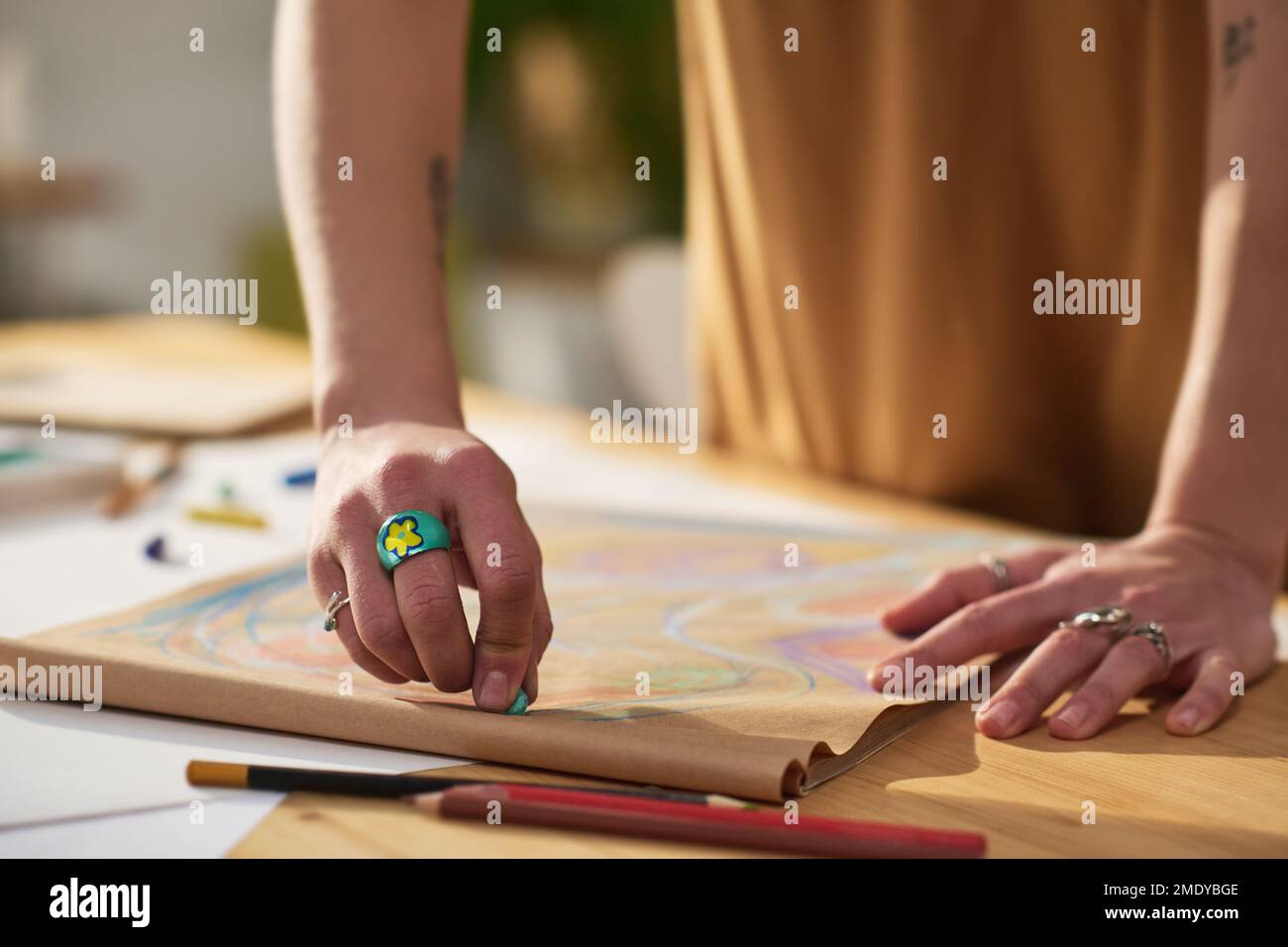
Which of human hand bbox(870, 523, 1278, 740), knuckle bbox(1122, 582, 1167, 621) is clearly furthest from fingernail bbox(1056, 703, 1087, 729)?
knuckle bbox(1122, 582, 1167, 621)

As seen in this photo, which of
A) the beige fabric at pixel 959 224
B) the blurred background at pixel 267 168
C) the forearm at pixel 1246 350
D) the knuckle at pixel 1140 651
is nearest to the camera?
the knuckle at pixel 1140 651

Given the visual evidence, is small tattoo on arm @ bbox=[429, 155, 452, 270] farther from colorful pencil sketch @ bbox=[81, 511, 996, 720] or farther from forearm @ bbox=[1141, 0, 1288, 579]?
forearm @ bbox=[1141, 0, 1288, 579]

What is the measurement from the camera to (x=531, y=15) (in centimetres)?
431

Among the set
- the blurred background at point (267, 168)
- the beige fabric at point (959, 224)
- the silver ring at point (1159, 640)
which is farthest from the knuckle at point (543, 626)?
the blurred background at point (267, 168)

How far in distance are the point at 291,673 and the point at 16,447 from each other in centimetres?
72

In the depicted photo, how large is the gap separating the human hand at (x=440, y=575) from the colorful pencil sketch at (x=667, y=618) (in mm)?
33

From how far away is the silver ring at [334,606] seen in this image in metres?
0.67

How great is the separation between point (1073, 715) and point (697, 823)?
0.26 meters

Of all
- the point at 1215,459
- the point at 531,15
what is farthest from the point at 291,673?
the point at 531,15

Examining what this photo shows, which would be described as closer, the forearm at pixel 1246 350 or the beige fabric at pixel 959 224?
the forearm at pixel 1246 350

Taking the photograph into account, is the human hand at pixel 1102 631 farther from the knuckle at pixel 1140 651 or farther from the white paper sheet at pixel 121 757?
the white paper sheet at pixel 121 757

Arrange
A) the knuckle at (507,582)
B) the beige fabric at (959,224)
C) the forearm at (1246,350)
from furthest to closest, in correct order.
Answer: the beige fabric at (959,224)
the forearm at (1246,350)
the knuckle at (507,582)
